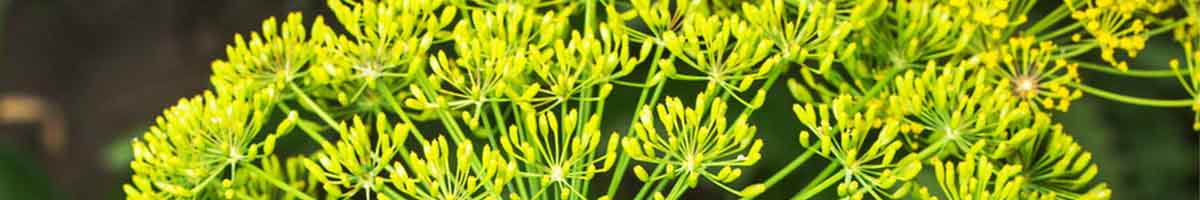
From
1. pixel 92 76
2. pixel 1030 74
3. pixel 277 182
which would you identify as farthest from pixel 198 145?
pixel 92 76

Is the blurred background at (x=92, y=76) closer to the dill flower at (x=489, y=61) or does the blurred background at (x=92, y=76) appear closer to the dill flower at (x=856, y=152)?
the dill flower at (x=489, y=61)

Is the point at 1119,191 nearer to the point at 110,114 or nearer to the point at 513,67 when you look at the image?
the point at 513,67

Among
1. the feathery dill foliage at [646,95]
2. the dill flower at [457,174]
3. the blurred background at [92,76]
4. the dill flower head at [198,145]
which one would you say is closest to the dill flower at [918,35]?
the feathery dill foliage at [646,95]

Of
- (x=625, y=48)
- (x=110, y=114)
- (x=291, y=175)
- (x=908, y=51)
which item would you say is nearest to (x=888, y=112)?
(x=908, y=51)

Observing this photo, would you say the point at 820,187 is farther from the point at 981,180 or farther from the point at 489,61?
the point at 489,61

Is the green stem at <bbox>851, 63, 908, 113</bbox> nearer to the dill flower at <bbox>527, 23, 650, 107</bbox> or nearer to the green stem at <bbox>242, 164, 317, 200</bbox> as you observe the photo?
the dill flower at <bbox>527, 23, 650, 107</bbox>

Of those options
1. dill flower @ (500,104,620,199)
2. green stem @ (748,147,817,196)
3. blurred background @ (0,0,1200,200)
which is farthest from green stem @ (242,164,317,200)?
blurred background @ (0,0,1200,200)

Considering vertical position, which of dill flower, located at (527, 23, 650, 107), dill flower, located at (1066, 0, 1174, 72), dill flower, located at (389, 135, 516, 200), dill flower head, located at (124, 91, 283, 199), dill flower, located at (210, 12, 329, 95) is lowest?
dill flower, located at (389, 135, 516, 200)
